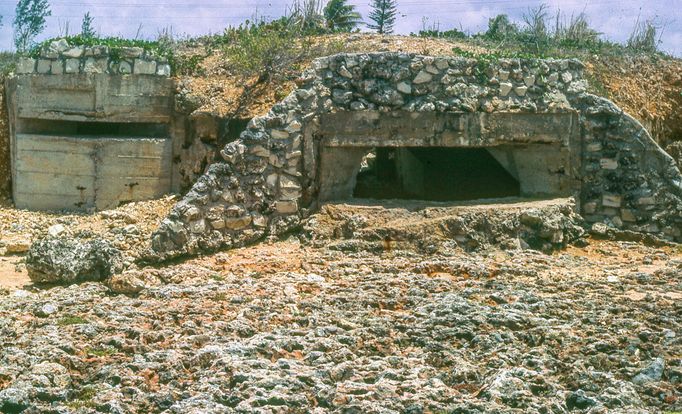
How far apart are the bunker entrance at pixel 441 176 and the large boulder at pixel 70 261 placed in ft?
14.8

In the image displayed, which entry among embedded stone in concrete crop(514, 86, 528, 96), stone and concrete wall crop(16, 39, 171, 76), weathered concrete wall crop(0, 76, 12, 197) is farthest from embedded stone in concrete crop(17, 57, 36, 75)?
embedded stone in concrete crop(514, 86, 528, 96)

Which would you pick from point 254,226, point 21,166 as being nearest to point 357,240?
point 254,226

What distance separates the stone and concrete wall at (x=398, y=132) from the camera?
998 cm

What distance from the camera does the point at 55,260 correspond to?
28.6 feet

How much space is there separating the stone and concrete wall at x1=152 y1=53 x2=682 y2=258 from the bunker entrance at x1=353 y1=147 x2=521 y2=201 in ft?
5.13

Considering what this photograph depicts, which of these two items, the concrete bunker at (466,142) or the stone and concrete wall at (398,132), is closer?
the stone and concrete wall at (398,132)

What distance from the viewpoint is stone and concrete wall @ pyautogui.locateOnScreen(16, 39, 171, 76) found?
1266 cm

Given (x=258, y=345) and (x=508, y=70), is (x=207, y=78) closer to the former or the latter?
(x=508, y=70)

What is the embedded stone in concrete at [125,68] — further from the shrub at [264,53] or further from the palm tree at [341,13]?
the palm tree at [341,13]

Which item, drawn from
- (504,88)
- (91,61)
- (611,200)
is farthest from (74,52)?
(611,200)

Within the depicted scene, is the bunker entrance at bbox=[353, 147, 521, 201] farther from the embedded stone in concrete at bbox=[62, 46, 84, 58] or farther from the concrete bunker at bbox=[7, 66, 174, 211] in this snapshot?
the embedded stone in concrete at bbox=[62, 46, 84, 58]

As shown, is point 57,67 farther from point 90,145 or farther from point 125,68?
point 90,145

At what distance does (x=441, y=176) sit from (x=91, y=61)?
5050 mm

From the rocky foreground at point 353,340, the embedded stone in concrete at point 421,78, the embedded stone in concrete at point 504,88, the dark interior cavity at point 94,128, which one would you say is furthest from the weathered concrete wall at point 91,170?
the embedded stone in concrete at point 504,88
